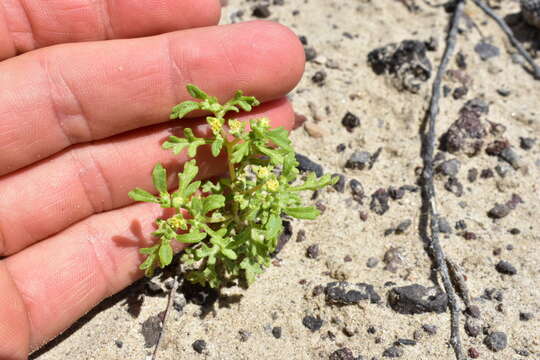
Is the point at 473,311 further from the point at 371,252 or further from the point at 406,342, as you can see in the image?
the point at 371,252

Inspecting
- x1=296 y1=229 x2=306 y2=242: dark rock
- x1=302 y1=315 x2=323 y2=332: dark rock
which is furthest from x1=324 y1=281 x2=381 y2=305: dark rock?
x1=296 y1=229 x2=306 y2=242: dark rock

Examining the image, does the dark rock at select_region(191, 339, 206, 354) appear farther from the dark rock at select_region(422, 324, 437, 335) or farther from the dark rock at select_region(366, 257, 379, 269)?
the dark rock at select_region(422, 324, 437, 335)

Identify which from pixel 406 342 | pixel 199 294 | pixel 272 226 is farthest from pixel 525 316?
pixel 199 294

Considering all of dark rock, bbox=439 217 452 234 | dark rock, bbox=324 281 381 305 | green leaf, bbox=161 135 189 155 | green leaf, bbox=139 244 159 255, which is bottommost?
dark rock, bbox=324 281 381 305

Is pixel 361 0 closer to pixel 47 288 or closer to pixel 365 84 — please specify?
pixel 365 84

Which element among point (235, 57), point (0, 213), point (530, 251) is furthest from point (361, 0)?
point (0, 213)

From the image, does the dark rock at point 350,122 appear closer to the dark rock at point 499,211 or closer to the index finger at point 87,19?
the dark rock at point 499,211

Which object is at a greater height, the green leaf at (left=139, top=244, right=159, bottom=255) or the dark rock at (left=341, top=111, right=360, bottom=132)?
the dark rock at (left=341, top=111, right=360, bottom=132)
